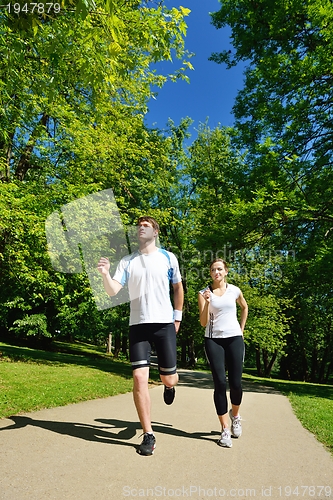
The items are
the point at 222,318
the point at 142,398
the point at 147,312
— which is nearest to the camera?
the point at 142,398

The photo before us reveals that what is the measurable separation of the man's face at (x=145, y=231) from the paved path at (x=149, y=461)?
6.84ft

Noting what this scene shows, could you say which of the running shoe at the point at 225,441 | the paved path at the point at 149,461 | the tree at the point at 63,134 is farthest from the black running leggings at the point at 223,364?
the tree at the point at 63,134

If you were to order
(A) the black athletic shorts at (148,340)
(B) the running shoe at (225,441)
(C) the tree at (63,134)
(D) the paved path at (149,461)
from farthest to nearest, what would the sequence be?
(C) the tree at (63,134), (B) the running shoe at (225,441), (A) the black athletic shorts at (148,340), (D) the paved path at (149,461)

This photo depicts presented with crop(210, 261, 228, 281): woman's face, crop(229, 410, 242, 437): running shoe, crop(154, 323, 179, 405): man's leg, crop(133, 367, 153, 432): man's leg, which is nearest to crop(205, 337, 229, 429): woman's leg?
crop(229, 410, 242, 437): running shoe

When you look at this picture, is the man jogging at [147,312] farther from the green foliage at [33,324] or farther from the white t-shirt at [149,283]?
the green foliage at [33,324]

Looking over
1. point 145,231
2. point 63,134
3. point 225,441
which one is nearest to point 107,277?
point 145,231

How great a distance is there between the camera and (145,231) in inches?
155

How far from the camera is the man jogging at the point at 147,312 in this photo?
3.54 m

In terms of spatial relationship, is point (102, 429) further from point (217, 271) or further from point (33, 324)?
point (33, 324)

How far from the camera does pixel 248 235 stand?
1207cm

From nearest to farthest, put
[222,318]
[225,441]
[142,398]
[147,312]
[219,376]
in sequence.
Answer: [142,398] < [147,312] < [225,441] < [219,376] < [222,318]

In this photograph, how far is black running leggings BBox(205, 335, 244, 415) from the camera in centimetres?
403

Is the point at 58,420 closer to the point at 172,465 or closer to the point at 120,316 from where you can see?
the point at 172,465

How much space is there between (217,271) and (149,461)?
2123 millimetres
